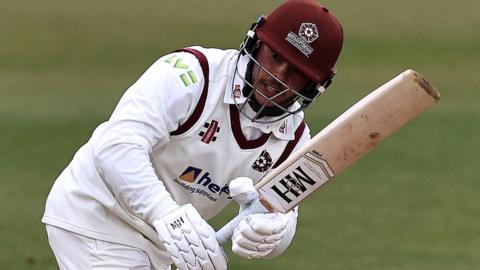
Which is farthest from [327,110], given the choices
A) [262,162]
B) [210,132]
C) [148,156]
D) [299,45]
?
[148,156]

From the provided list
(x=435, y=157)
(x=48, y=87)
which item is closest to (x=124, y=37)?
(x=48, y=87)

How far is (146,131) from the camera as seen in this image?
2658 mm

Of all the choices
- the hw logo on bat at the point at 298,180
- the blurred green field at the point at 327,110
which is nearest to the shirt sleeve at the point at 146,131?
the hw logo on bat at the point at 298,180

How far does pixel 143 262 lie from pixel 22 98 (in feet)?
11.0

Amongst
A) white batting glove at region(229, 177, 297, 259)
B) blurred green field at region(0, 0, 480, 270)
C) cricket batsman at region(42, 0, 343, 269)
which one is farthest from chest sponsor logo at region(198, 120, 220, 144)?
blurred green field at region(0, 0, 480, 270)

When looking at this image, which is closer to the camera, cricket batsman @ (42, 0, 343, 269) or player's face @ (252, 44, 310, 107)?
cricket batsman @ (42, 0, 343, 269)

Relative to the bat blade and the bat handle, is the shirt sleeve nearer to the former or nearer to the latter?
the bat handle

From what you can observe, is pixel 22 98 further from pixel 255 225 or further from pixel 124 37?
pixel 255 225

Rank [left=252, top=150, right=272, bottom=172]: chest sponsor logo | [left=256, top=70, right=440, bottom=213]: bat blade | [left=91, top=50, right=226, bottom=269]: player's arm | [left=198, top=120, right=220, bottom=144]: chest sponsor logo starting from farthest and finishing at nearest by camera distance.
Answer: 1. [left=252, top=150, right=272, bottom=172]: chest sponsor logo
2. [left=198, top=120, right=220, bottom=144]: chest sponsor logo
3. [left=91, top=50, right=226, bottom=269]: player's arm
4. [left=256, top=70, right=440, bottom=213]: bat blade

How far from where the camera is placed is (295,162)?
8.67 feet

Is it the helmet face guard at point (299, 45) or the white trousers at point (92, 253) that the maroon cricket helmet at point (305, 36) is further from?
the white trousers at point (92, 253)

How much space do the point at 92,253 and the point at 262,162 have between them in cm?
61

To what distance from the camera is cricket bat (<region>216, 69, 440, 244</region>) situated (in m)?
2.46

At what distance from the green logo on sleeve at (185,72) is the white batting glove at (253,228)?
1.07 ft
